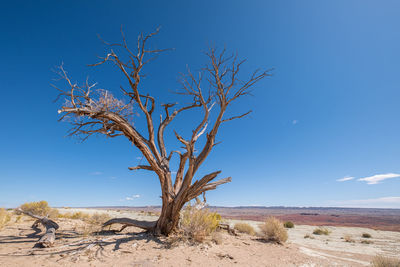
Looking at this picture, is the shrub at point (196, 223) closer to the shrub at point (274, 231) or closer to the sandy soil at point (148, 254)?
the sandy soil at point (148, 254)

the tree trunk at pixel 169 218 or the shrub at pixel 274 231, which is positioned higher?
the tree trunk at pixel 169 218

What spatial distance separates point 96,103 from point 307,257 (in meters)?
8.54

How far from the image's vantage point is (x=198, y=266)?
454cm

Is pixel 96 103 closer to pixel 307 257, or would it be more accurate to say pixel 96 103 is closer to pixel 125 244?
pixel 125 244

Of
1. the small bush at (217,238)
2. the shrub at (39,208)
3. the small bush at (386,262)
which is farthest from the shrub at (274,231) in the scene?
the shrub at (39,208)

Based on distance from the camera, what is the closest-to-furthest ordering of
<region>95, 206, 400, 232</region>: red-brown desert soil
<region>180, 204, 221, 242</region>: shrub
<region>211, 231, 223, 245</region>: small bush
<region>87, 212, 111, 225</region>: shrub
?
<region>180, 204, 221, 242</region>: shrub → <region>211, 231, 223, 245</region>: small bush → <region>87, 212, 111, 225</region>: shrub → <region>95, 206, 400, 232</region>: red-brown desert soil

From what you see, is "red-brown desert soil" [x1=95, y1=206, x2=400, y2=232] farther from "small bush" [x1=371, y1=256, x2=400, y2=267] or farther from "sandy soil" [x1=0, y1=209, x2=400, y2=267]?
"small bush" [x1=371, y1=256, x2=400, y2=267]

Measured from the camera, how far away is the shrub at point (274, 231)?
776cm

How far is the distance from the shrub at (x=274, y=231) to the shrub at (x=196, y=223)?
2.66 meters

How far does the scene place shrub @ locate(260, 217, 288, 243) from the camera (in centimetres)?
776

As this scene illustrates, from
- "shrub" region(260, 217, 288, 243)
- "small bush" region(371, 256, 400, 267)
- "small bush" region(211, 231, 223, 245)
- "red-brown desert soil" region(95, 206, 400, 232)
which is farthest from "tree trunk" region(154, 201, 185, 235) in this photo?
"small bush" region(371, 256, 400, 267)

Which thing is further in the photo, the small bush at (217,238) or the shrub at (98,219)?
the shrub at (98,219)

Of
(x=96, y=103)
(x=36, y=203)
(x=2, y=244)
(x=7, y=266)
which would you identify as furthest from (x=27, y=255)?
(x=36, y=203)

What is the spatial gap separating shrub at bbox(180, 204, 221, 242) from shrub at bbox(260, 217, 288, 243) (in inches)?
105
